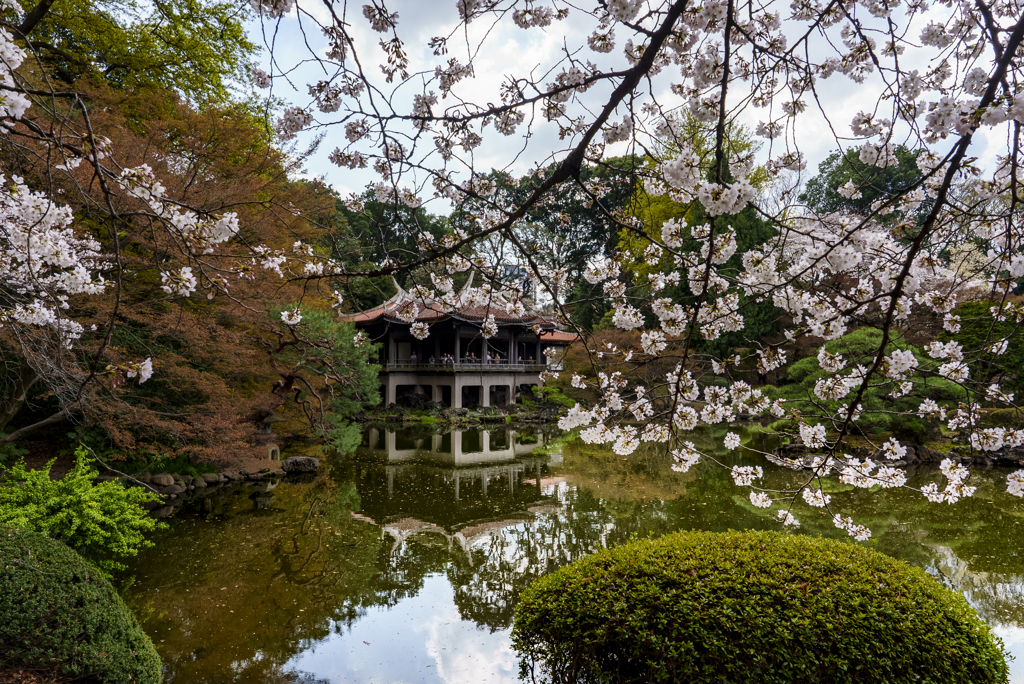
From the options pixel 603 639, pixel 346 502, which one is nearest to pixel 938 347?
pixel 603 639

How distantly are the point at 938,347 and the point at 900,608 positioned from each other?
49.5 inches

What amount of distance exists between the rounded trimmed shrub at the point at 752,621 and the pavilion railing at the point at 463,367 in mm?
13612

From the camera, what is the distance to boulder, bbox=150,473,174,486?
6.93 meters

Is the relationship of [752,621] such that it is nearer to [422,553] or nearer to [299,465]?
[422,553]

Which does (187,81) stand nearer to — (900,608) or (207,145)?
(207,145)

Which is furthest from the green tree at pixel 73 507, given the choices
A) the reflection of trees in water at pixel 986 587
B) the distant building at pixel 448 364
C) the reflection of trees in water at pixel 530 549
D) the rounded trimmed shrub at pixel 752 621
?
the distant building at pixel 448 364

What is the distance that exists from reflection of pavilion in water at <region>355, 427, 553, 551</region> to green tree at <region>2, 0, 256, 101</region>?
7.00 metres

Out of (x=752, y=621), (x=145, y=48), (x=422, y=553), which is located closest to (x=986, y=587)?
(x=752, y=621)

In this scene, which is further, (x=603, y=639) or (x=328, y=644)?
(x=328, y=644)

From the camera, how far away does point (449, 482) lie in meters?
8.47

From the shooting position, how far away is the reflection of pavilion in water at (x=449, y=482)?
20.4ft

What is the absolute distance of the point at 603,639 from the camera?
8.50 feet

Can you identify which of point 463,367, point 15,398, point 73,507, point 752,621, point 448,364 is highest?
point 448,364

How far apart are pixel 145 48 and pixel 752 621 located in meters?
11.7
